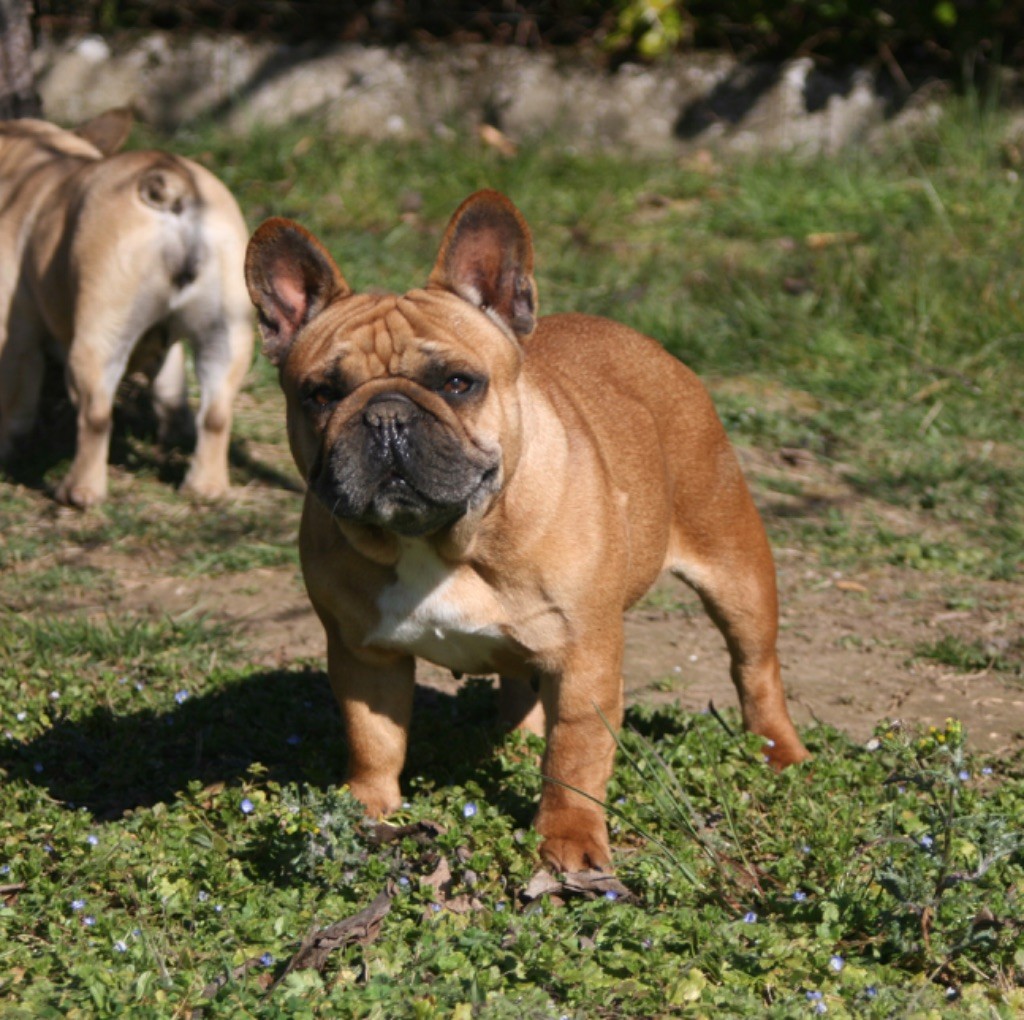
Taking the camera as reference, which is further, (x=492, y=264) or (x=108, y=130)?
(x=108, y=130)

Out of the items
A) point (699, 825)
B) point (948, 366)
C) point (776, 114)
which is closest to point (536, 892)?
point (699, 825)

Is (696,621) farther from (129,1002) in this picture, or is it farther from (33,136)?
(33,136)

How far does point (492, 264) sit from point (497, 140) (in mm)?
6621

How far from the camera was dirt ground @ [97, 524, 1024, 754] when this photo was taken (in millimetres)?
4902

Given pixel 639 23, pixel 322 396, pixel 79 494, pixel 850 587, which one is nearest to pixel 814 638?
pixel 850 587

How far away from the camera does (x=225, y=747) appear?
446 centimetres

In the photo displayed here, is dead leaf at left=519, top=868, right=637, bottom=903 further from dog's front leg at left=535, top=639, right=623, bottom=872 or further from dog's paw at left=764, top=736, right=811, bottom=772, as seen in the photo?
dog's paw at left=764, top=736, right=811, bottom=772

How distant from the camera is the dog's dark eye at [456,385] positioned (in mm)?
3514

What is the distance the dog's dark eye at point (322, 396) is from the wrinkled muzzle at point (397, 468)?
16 centimetres

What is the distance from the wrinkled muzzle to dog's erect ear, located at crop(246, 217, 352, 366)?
1.74 feet

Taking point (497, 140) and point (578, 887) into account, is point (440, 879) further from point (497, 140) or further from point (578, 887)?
point (497, 140)

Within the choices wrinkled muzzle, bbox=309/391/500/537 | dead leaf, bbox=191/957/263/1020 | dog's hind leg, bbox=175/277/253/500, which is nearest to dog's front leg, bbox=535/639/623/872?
wrinkled muzzle, bbox=309/391/500/537

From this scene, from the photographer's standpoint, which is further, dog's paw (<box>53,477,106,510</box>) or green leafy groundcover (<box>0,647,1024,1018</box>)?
dog's paw (<box>53,477,106,510</box>)

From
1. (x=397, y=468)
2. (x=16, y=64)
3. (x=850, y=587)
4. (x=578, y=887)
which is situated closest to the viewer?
(x=397, y=468)
